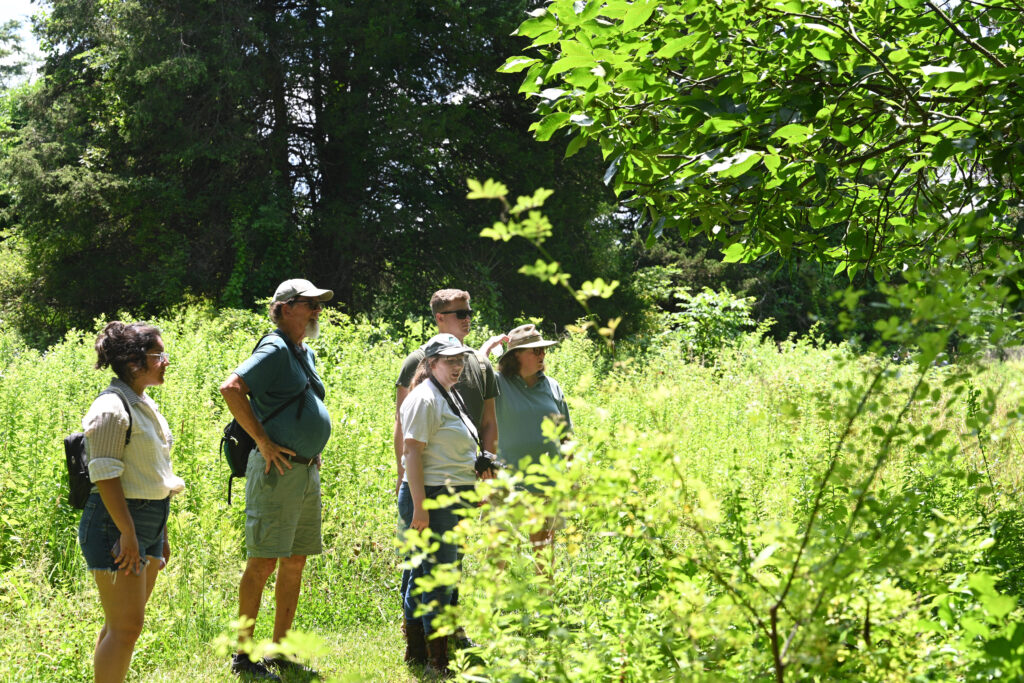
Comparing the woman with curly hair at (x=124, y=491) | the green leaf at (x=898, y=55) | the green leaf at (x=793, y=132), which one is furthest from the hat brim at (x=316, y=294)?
the green leaf at (x=898, y=55)

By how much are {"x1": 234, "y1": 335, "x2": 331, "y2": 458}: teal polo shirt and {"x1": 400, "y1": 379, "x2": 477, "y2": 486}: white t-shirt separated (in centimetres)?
47

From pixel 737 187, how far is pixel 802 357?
1245 centimetres

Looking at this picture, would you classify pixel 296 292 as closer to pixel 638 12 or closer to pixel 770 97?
pixel 638 12

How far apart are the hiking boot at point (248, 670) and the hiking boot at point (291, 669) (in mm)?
50

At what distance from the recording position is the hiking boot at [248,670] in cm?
450

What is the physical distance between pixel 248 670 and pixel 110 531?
1392 millimetres

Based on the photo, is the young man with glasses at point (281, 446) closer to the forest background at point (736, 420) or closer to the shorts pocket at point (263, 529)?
the shorts pocket at point (263, 529)

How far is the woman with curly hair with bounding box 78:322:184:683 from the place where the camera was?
139 inches

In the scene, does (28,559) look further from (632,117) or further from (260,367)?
(632,117)

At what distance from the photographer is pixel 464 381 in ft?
16.0

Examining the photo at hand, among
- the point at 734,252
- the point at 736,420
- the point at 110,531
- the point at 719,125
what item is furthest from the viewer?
the point at 736,420

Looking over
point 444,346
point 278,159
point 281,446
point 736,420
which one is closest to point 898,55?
point 444,346

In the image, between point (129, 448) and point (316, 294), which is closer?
point (129, 448)

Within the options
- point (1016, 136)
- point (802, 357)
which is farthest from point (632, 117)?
point (802, 357)
